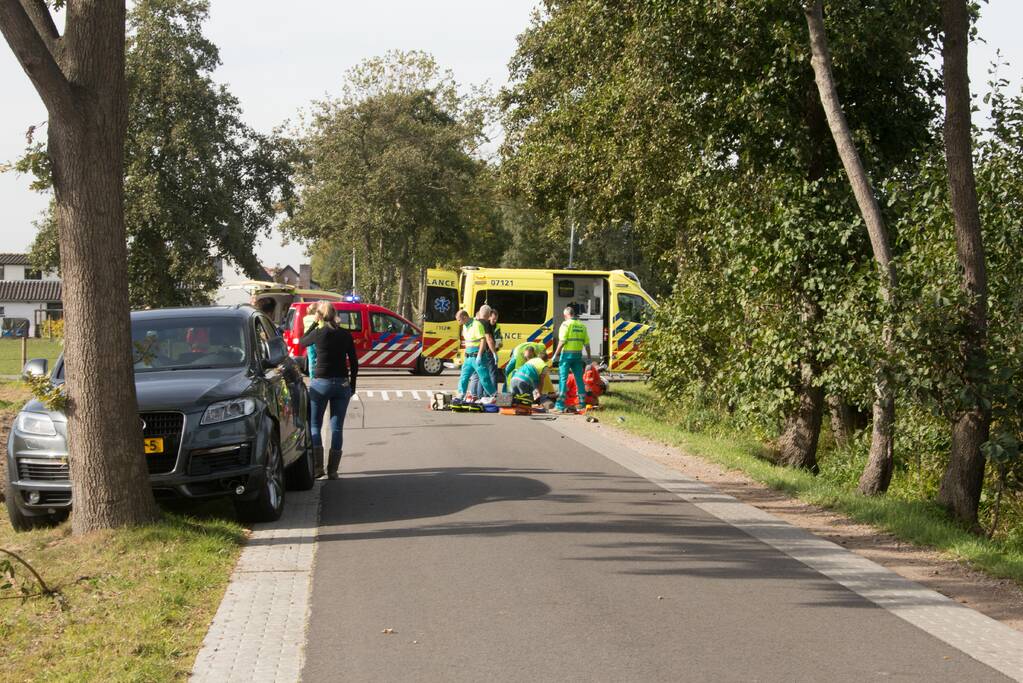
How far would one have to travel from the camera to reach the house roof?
10419 cm

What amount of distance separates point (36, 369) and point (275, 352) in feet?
8.14

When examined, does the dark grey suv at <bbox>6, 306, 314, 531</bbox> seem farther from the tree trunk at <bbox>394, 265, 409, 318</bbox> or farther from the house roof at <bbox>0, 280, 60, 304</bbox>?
the house roof at <bbox>0, 280, 60, 304</bbox>

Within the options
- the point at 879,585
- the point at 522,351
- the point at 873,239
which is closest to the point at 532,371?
the point at 522,351

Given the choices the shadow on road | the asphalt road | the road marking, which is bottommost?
the road marking

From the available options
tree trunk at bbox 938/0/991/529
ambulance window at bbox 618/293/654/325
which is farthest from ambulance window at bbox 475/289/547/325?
tree trunk at bbox 938/0/991/529

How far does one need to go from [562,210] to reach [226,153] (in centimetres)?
2362

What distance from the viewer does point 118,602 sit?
22.8ft

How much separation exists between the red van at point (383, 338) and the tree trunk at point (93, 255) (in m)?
24.2

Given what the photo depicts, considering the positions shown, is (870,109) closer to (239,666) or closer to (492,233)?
(239,666)

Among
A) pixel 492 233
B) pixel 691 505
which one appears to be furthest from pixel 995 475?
pixel 492 233

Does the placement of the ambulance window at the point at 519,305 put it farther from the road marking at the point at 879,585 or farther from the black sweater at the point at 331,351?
the black sweater at the point at 331,351

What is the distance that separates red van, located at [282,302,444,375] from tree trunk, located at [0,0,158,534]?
24231mm

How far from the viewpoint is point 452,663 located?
19.2 ft

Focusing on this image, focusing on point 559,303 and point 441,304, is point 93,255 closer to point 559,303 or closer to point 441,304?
point 559,303
